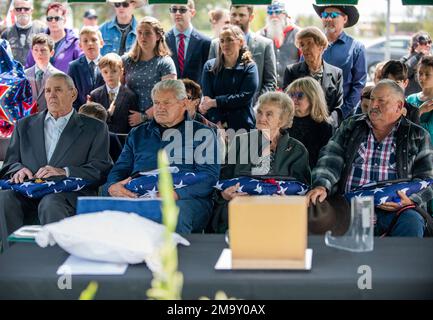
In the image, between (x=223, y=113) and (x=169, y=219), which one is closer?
(x=169, y=219)

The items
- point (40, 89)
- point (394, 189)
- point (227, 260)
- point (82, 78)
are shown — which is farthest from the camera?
point (82, 78)

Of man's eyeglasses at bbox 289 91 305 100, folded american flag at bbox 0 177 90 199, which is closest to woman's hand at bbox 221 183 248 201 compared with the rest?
folded american flag at bbox 0 177 90 199

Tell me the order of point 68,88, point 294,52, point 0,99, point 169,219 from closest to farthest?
point 169,219 < point 68,88 < point 0,99 < point 294,52

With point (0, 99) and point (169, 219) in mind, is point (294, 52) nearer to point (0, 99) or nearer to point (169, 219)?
point (0, 99)

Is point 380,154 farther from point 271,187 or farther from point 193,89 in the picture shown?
point 193,89

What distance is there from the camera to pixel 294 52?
6.85 metres

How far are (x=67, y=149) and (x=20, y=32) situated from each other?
302 cm

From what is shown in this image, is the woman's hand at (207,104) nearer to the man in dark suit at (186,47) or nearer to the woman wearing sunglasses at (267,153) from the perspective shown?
the man in dark suit at (186,47)

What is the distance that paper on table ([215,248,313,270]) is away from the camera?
9.18 feet

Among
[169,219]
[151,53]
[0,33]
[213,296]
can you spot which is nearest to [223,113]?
[151,53]

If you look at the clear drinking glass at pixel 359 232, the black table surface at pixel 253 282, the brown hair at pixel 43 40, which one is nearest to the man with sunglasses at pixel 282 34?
the brown hair at pixel 43 40

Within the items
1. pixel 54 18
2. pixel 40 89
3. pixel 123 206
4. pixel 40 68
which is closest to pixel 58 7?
pixel 54 18

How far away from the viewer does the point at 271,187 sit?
14.3ft
